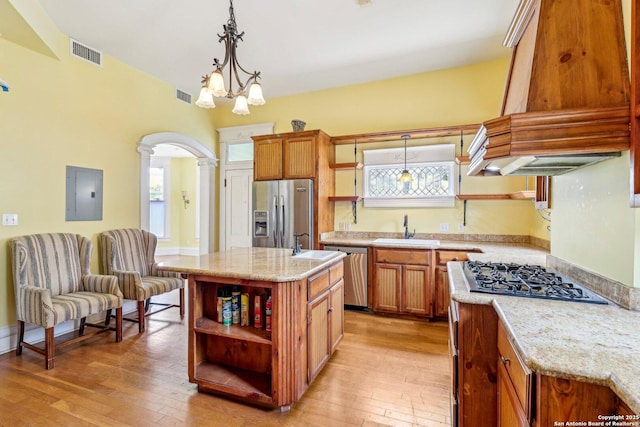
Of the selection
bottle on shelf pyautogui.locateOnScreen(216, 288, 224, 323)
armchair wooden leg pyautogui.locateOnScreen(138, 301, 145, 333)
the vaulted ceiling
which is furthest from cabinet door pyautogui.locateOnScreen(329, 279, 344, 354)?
the vaulted ceiling

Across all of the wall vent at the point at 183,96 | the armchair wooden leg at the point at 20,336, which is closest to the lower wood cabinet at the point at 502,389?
the armchair wooden leg at the point at 20,336

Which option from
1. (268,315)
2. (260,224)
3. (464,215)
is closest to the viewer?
(268,315)

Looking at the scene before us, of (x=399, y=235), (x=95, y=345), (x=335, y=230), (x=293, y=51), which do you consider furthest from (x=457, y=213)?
(x=95, y=345)

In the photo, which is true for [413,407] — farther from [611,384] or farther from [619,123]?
[619,123]

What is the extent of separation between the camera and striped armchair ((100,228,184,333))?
321 centimetres

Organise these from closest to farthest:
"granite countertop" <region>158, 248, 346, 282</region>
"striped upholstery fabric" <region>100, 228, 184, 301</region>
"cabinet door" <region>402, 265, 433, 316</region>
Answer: "granite countertop" <region>158, 248, 346, 282</region>
"striped upholstery fabric" <region>100, 228, 184, 301</region>
"cabinet door" <region>402, 265, 433, 316</region>

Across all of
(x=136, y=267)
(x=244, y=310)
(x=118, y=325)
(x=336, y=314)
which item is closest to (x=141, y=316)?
(x=118, y=325)

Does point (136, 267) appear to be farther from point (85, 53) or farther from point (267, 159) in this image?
point (85, 53)

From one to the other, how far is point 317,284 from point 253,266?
48 cm

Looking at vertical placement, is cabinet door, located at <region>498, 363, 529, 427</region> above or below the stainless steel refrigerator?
Answer: below

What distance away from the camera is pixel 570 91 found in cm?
125

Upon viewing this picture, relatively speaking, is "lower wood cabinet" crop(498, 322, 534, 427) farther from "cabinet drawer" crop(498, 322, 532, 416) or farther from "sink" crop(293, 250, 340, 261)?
"sink" crop(293, 250, 340, 261)

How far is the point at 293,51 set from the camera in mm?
3531

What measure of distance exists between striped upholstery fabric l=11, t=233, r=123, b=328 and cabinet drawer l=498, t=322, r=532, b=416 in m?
3.18
